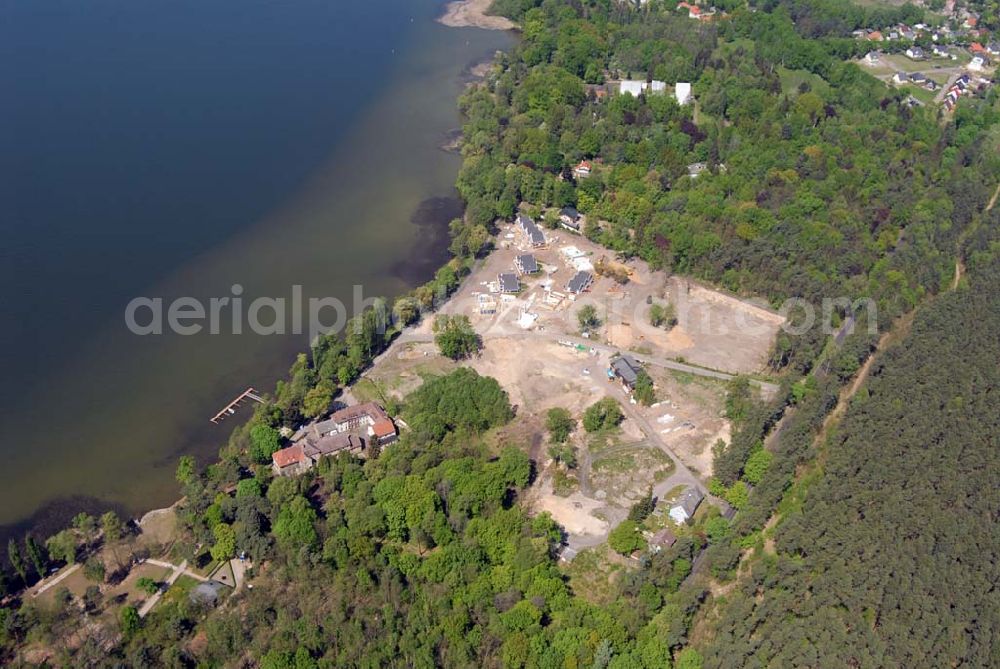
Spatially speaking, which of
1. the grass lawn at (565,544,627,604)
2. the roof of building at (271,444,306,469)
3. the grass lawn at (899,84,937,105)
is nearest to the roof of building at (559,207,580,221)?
the roof of building at (271,444,306,469)

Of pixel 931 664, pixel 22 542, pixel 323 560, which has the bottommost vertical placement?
pixel 22 542

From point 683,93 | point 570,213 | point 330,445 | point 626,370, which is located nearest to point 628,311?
point 626,370

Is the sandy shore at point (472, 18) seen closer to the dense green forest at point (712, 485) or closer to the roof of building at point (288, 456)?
the dense green forest at point (712, 485)

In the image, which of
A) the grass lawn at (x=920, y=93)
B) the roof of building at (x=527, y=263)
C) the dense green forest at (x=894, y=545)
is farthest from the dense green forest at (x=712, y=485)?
the grass lawn at (x=920, y=93)

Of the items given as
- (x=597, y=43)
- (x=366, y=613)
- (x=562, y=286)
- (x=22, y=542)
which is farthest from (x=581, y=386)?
(x=597, y=43)

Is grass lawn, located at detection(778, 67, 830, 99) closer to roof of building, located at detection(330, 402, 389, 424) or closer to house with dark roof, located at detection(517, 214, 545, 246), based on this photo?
house with dark roof, located at detection(517, 214, 545, 246)

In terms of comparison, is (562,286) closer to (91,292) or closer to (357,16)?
(91,292)
